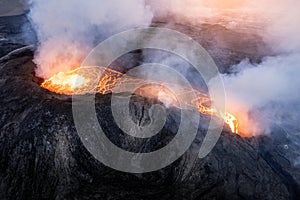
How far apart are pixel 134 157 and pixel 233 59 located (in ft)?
35.8

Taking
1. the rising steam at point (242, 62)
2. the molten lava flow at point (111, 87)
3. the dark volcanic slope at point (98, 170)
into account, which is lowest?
the dark volcanic slope at point (98, 170)

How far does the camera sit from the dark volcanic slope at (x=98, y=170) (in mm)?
8984

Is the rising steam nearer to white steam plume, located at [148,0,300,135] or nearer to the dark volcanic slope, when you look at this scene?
white steam plume, located at [148,0,300,135]

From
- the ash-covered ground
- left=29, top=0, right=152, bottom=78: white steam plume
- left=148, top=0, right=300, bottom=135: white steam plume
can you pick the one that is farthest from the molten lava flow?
the ash-covered ground

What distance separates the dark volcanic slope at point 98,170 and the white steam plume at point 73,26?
3.87 m

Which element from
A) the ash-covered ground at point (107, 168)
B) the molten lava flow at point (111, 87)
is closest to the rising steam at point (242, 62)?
the molten lava flow at point (111, 87)

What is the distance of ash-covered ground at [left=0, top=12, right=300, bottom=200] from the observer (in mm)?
9000

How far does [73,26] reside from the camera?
17203 millimetres

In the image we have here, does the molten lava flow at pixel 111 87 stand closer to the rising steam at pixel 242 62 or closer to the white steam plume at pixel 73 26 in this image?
the rising steam at pixel 242 62

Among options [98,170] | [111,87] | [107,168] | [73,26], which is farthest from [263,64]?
[98,170]

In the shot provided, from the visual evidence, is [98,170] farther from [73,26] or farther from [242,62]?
[242,62]

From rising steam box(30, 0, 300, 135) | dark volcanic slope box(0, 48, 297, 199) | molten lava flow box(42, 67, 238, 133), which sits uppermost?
rising steam box(30, 0, 300, 135)

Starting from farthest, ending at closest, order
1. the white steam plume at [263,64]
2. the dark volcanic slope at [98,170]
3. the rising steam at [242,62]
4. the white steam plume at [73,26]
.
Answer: the white steam plume at [73,26] → the rising steam at [242,62] → the white steam plume at [263,64] → the dark volcanic slope at [98,170]

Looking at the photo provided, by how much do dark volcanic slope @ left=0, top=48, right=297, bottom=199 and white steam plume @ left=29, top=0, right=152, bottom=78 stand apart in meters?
3.87
